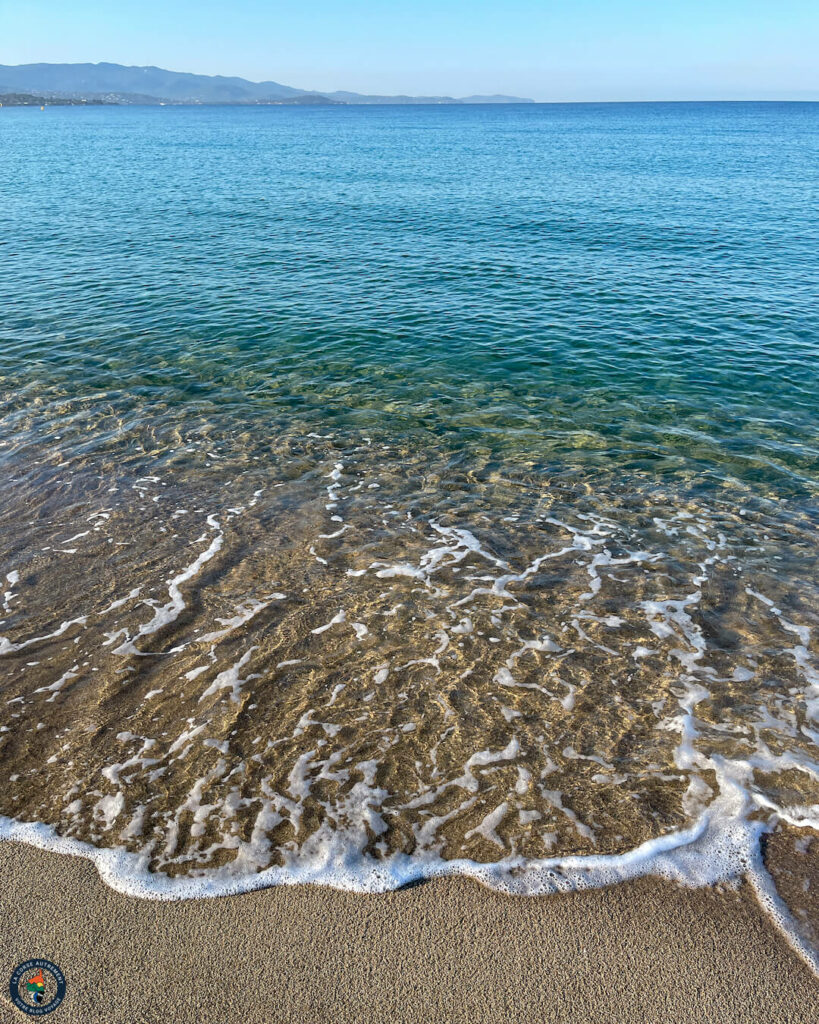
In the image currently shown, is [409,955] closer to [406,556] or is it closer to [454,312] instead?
[406,556]

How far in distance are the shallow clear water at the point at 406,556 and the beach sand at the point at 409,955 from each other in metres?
0.56

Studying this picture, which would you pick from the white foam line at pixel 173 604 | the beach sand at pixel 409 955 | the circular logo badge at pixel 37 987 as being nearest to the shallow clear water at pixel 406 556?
the white foam line at pixel 173 604

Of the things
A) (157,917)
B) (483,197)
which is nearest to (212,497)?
(157,917)

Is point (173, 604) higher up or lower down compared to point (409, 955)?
lower down

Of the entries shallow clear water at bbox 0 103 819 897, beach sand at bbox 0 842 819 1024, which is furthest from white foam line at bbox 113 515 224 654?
beach sand at bbox 0 842 819 1024

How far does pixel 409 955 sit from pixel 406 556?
6941 mm

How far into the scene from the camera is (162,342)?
22.2 metres

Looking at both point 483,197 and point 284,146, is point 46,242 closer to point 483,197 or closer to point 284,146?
point 483,197

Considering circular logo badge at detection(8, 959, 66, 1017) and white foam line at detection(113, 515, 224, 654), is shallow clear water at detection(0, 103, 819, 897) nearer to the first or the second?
white foam line at detection(113, 515, 224, 654)

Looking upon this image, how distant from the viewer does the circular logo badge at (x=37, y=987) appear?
5.33 metres

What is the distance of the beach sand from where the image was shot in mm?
5387

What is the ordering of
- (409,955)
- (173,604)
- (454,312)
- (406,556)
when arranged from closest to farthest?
(409,955)
(173,604)
(406,556)
(454,312)

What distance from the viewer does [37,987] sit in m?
5.45

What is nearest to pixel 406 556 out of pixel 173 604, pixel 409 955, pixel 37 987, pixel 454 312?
pixel 173 604
